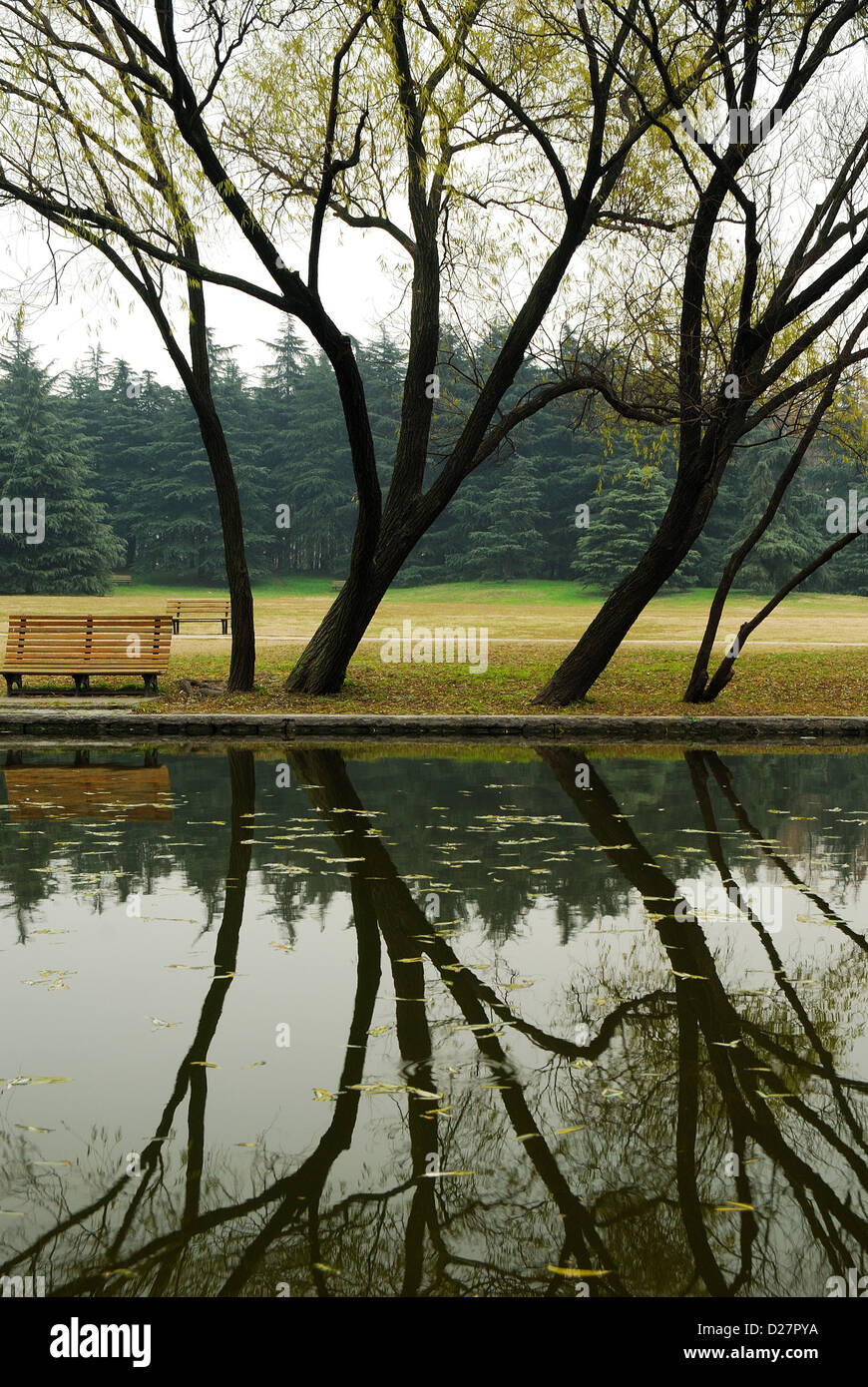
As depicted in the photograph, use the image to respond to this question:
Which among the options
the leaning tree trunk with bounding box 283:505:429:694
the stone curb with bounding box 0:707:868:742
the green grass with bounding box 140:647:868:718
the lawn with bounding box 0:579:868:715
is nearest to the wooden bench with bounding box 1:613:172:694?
the lawn with bounding box 0:579:868:715

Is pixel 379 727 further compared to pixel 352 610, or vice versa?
pixel 352 610

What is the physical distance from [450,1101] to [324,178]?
1203cm

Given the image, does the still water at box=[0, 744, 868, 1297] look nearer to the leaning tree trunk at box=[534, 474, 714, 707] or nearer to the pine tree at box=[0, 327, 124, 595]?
the leaning tree trunk at box=[534, 474, 714, 707]

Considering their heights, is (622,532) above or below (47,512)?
below

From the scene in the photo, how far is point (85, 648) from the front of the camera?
16750 mm

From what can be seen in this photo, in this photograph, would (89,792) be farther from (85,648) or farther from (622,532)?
(622,532)

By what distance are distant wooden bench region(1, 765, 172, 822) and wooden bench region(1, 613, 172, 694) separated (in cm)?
547

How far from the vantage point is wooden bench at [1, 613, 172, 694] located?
1650cm

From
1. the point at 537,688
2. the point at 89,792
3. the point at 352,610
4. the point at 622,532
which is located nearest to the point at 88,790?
the point at 89,792

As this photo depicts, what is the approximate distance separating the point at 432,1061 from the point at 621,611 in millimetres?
12148

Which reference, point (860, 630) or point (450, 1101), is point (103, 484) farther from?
point (450, 1101)

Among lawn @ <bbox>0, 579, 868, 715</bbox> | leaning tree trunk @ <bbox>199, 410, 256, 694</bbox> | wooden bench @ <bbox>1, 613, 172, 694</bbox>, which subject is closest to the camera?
lawn @ <bbox>0, 579, 868, 715</bbox>
